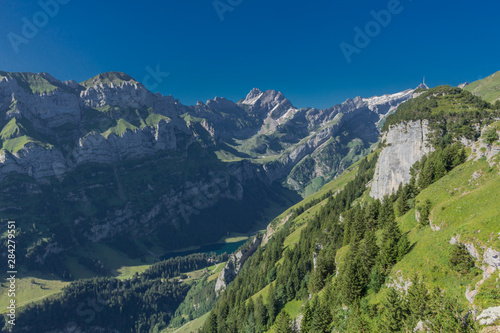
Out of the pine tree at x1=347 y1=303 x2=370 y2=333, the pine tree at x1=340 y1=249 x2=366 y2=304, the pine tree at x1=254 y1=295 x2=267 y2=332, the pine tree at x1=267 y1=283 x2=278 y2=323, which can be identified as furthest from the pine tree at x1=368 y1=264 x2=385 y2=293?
the pine tree at x1=254 y1=295 x2=267 y2=332

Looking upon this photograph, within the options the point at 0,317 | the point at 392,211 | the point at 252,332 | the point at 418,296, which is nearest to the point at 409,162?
the point at 392,211

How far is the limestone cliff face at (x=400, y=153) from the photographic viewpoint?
290 ft

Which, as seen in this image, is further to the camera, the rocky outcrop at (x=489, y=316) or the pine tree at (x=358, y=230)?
the pine tree at (x=358, y=230)

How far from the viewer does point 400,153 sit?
93.9 m

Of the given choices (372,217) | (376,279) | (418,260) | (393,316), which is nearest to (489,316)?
(393,316)

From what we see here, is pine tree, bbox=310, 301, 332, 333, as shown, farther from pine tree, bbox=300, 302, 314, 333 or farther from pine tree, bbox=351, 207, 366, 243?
pine tree, bbox=351, 207, 366, 243

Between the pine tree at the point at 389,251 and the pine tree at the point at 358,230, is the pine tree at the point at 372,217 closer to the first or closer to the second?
the pine tree at the point at 358,230

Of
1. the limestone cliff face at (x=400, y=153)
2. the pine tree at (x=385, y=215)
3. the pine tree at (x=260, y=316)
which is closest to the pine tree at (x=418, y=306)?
the pine tree at (x=385, y=215)

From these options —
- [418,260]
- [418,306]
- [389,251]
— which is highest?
[389,251]

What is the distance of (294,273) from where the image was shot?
8694 centimetres

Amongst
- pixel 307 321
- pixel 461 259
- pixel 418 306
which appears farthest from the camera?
pixel 307 321

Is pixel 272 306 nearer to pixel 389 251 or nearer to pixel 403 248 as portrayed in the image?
pixel 389 251

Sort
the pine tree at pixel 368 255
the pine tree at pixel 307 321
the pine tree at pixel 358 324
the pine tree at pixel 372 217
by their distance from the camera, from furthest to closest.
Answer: the pine tree at pixel 372 217, the pine tree at pixel 307 321, the pine tree at pixel 368 255, the pine tree at pixel 358 324

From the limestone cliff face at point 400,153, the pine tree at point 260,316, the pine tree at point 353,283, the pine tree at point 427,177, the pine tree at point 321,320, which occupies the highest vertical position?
the limestone cliff face at point 400,153
